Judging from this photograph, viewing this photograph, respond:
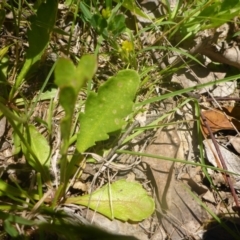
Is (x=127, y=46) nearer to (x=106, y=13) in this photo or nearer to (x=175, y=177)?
(x=106, y=13)

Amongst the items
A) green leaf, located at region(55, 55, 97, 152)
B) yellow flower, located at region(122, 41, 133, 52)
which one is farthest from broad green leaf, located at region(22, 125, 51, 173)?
green leaf, located at region(55, 55, 97, 152)

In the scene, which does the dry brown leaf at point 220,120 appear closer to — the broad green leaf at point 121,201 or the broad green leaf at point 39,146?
the broad green leaf at point 121,201

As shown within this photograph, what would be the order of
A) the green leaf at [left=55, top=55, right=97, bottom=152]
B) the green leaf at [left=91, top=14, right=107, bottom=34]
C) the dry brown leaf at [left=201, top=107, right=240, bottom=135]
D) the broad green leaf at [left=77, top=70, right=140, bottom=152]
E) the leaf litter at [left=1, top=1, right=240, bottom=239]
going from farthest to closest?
the dry brown leaf at [left=201, top=107, right=240, bottom=135] < the green leaf at [left=91, top=14, right=107, bottom=34] < the leaf litter at [left=1, top=1, right=240, bottom=239] < the broad green leaf at [left=77, top=70, right=140, bottom=152] < the green leaf at [left=55, top=55, right=97, bottom=152]

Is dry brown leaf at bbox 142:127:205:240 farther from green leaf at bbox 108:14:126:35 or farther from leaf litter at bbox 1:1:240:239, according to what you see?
green leaf at bbox 108:14:126:35

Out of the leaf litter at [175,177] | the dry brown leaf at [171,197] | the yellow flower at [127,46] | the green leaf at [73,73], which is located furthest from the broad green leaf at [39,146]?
the green leaf at [73,73]

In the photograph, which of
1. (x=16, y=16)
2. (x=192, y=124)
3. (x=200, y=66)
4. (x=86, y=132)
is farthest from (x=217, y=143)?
(x=16, y=16)

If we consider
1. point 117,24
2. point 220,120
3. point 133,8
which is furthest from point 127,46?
point 220,120

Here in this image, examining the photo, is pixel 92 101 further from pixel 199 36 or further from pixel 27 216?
pixel 199 36
